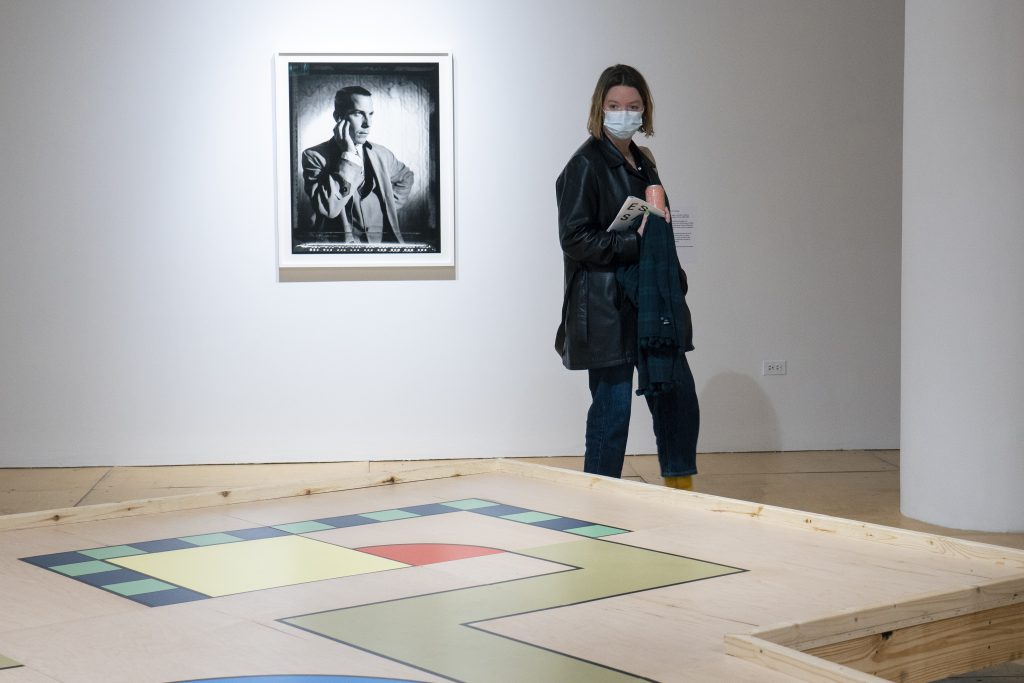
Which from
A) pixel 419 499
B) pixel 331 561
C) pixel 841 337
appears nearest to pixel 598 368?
pixel 419 499

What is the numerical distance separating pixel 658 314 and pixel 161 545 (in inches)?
72.1

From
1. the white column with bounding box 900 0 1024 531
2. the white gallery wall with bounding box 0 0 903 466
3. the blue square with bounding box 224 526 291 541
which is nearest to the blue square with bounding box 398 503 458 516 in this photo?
the blue square with bounding box 224 526 291 541

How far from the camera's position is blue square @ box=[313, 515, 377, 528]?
109 inches

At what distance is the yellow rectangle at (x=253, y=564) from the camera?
2.22 m

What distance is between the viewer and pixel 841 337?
20.6 feet

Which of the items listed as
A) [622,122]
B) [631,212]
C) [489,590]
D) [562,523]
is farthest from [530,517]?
[622,122]

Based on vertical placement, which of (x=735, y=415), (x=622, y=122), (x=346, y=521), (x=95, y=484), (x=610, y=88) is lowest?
(x=95, y=484)

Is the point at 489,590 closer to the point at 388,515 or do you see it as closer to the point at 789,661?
the point at 789,661

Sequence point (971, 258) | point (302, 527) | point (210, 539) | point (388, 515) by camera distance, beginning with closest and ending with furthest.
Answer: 1. point (210, 539)
2. point (302, 527)
3. point (388, 515)
4. point (971, 258)

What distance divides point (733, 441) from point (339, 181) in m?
2.33

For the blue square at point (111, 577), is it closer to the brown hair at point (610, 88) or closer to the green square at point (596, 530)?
the green square at point (596, 530)

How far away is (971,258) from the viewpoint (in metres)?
4.24

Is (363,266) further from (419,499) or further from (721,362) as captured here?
(419,499)

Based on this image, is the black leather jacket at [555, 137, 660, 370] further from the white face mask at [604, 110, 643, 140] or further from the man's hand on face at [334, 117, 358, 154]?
the man's hand on face at [334, 117, 358, 154]
